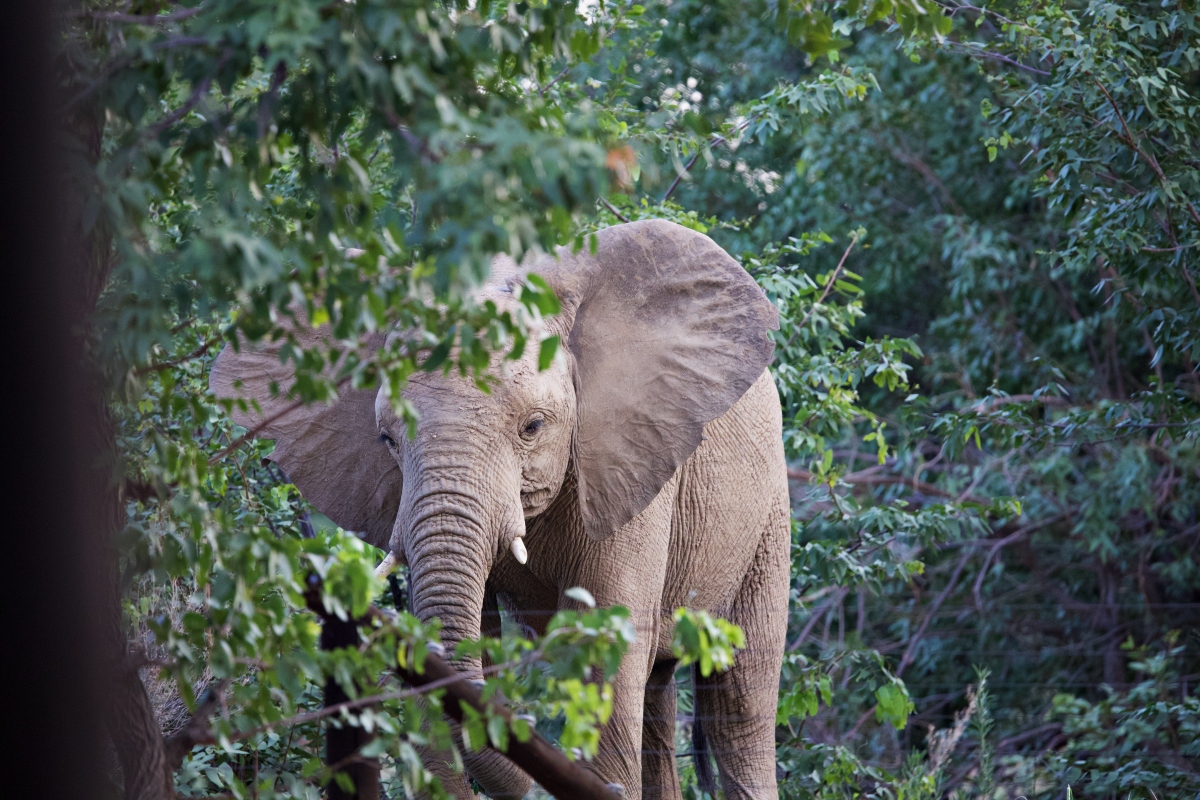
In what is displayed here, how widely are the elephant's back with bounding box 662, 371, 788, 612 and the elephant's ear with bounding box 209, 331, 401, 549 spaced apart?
3.07ft

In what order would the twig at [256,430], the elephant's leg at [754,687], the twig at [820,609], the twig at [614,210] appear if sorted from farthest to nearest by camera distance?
the twig at [820,609], the twig at [614,210], the elephant's leg at [754,687], the twig at [256,430]

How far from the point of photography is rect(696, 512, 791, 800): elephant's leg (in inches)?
180

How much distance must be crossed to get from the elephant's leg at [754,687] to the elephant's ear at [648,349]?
98 centimetres

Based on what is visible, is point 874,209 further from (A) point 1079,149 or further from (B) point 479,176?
(B) point 479,176

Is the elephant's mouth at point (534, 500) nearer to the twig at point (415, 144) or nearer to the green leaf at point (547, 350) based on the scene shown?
the green leaf at point (547, 350)

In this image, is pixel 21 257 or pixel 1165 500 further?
Answer: pixel 1165 500

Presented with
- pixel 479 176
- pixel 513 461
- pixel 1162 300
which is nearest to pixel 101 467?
pixel 479 176

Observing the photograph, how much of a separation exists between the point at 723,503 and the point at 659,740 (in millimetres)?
963

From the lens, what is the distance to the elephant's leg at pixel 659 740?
15.1 ft

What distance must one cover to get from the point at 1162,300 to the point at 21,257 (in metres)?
5.84

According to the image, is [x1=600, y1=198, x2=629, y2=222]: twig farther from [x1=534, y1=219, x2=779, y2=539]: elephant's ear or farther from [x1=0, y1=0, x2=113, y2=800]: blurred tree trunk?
[x1=0, y1=0, x2=113, y2=800]: blurred tree trunk

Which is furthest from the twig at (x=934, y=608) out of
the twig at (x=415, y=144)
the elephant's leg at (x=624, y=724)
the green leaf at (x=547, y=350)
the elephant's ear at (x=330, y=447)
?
the twig at (x=415, y=144)

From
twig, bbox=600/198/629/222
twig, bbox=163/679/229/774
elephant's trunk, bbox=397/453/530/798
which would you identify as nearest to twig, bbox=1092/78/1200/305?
twig, bbox=600/198/629/222

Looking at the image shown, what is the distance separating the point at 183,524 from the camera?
98.3 inches
